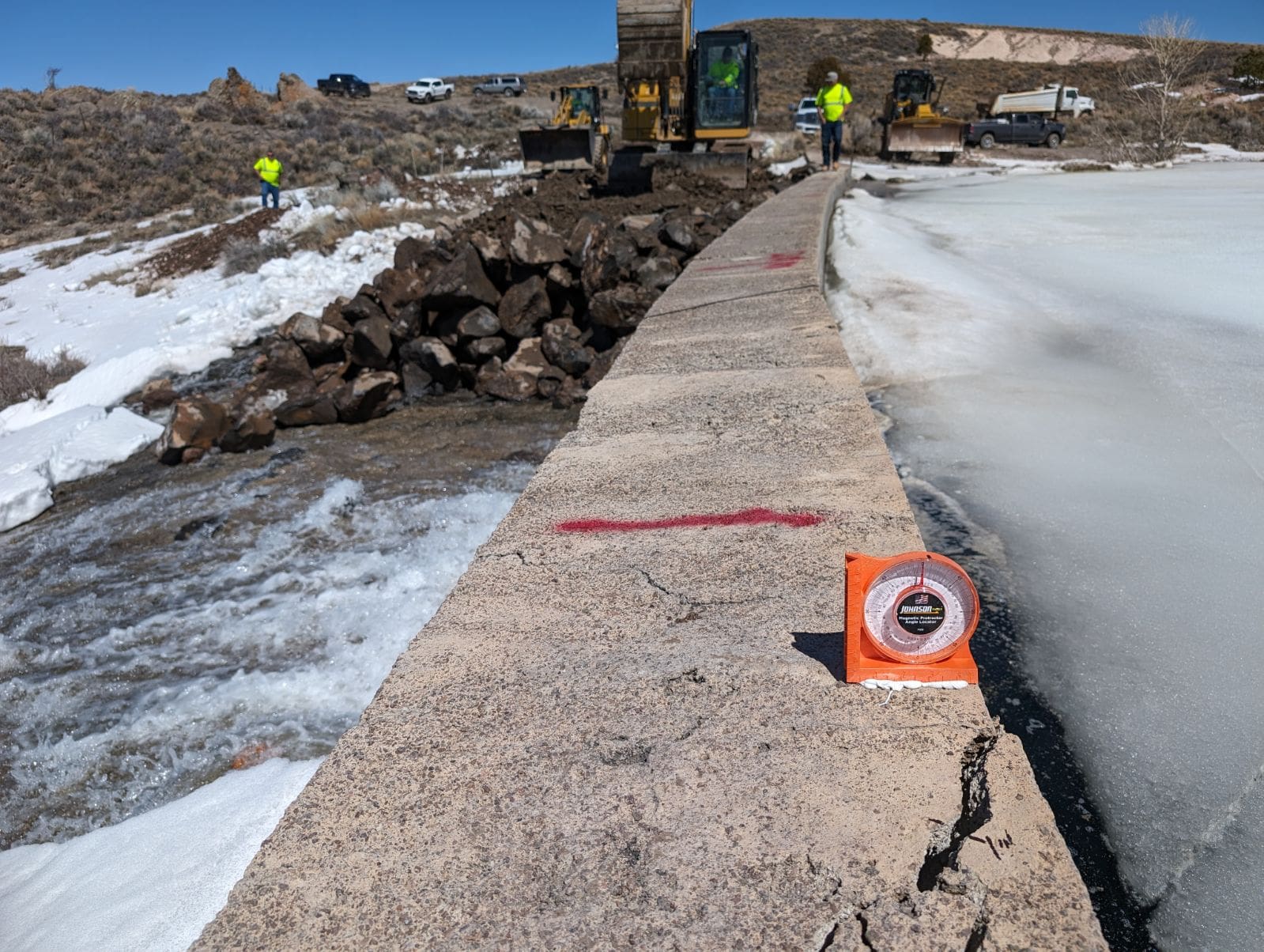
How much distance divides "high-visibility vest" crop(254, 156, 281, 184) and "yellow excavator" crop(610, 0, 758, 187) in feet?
26.2

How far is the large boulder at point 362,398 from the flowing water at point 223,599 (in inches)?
7.0

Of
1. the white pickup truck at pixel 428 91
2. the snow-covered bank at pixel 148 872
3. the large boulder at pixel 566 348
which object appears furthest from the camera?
the white pickup truck at pixel 428 91

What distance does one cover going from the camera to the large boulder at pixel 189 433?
634 cm

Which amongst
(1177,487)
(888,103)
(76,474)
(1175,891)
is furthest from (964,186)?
(888,103)

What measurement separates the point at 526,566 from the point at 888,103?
2443 centimetres

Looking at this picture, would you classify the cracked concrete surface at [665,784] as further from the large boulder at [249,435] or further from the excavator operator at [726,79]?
the excavator operator at [726,79]

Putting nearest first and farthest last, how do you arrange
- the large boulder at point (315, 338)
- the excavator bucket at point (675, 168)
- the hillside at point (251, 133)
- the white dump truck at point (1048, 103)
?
1. the large boulder at point (315, 338)
2. the excavator bucket at point (675, 168)
3. the hillside at point (251, 133)
4. the white dump truck at point (1048, 103)

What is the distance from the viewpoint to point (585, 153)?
57.6 feet

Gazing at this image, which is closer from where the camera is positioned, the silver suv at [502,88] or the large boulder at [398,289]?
the large boulder at [398,289]

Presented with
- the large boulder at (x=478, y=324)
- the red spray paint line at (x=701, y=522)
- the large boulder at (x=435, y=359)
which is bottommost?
the large boulder at (x=435, y=359)

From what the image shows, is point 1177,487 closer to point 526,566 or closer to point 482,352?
A: point 526,566

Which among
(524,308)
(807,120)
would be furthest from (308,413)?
(807,120)

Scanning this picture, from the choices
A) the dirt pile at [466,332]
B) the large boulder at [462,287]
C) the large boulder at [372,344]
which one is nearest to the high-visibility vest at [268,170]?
the dirt pile at [466,332]

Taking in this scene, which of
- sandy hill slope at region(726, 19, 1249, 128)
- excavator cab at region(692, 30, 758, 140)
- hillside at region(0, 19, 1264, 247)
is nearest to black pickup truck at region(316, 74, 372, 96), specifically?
hillside at region(0, 19, 1264, 247)
